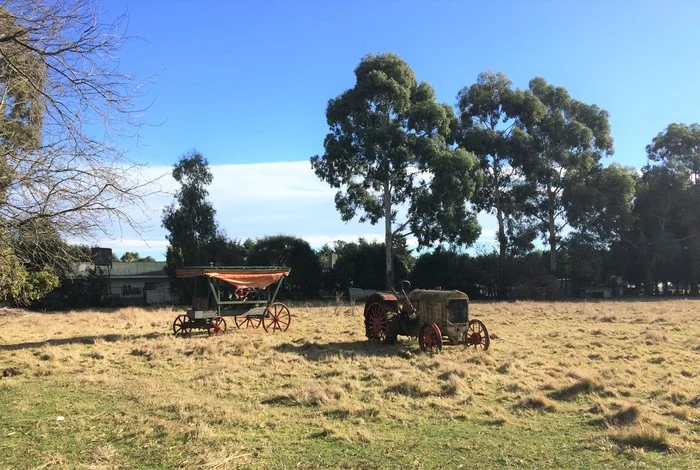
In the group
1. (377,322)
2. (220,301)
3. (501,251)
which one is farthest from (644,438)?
(501,251)

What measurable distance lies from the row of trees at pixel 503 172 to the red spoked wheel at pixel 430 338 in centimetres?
2391

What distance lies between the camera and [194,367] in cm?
1106

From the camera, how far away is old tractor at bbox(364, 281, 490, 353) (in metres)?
12.4

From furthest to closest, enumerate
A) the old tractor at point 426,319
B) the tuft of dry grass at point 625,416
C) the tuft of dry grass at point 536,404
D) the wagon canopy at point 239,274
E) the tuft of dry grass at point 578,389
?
the wagon canopy at point 239,274 → the old tractor at point 426,319 → the tuft of dry grass at point 578,389 → the tuft of dry grass at point 536,404 → the tuft of dry grass at point 625,416

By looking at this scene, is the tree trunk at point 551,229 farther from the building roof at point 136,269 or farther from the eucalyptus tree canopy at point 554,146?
the building roof at point 136,269

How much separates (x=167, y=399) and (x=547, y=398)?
5.69 m

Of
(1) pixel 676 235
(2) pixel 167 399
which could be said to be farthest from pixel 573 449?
(1) pixel 676 235

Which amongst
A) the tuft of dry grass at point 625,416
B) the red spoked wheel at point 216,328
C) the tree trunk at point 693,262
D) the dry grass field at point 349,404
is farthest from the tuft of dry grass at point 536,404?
the tree trunk at point 693,262

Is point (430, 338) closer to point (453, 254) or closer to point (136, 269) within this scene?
point (453, 254)

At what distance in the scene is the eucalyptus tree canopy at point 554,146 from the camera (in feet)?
145

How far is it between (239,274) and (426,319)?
6.91 m

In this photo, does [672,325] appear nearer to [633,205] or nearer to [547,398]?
[547,398]

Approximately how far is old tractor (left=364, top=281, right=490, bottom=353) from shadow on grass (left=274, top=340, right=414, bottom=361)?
1.22 feet

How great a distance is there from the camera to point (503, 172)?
45.9 metres
